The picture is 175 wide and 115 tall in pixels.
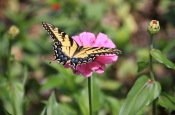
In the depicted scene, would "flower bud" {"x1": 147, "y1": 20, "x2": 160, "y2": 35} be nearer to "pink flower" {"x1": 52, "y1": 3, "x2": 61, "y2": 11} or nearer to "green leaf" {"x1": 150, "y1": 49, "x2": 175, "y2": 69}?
"green leaf" {"x1": 150, "y1": 49, "x2": 175, "y2": 69}

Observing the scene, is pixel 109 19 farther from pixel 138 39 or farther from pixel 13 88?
pixel 13 88

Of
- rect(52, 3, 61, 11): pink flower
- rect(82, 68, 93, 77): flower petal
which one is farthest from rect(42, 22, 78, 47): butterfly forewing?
rect(52, 3, 61, 11): pink flower

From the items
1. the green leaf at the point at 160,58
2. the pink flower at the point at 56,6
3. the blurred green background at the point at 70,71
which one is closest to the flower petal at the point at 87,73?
the green leaf at the point at 160,58

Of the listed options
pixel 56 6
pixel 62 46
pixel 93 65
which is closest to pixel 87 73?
pixel 93 65

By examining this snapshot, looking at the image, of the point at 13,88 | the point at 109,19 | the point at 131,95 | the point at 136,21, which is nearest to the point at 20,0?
the point at 109,19

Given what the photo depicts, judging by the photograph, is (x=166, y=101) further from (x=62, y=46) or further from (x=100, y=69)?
(x=62, y=46)

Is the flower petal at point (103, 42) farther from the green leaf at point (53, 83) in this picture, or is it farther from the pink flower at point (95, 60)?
the green leaf at point (53, 83)

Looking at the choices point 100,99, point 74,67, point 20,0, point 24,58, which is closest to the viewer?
point 74,67
